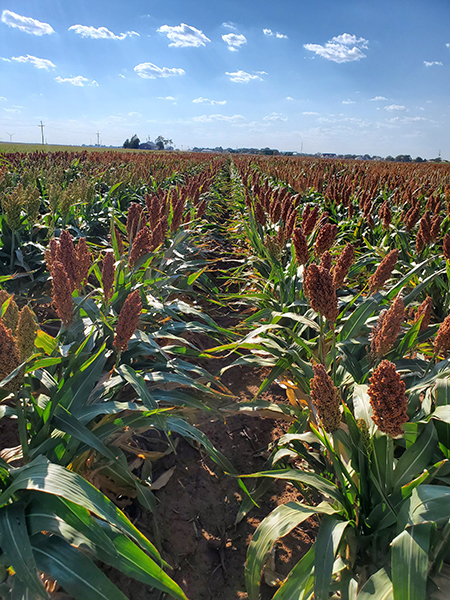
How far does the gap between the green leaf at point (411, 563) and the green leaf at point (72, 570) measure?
2.62 ft

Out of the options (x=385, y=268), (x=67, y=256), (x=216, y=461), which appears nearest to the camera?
(x=216, y=461)

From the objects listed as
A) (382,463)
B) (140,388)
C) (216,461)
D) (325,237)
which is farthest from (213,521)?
(325,237)

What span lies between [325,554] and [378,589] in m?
0.18

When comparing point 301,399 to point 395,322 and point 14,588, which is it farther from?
point 14,588

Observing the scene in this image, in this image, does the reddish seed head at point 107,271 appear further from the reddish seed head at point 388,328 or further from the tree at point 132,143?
the tree at point 132,143

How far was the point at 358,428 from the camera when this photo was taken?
156cm

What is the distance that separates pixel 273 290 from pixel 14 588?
10.1 ft

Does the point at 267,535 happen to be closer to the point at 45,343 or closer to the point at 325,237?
the point at 45,343

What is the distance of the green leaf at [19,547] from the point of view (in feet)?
3.51

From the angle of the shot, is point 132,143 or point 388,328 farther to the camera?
point 132,143

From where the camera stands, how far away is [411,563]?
1.09 meters

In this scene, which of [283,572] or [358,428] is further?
[283,572]

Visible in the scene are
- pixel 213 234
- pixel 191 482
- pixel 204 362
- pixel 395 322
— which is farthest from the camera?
pixel 213 234

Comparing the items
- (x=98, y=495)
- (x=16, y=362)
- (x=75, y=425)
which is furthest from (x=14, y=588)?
(x=16, y=362)
